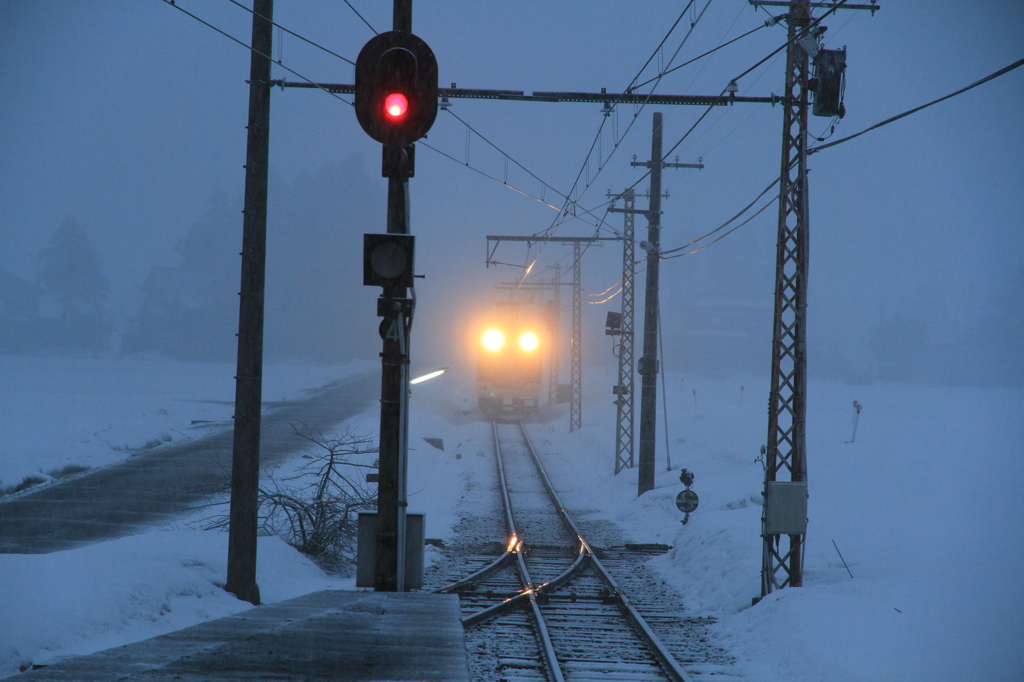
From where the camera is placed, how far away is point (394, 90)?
5.43 m

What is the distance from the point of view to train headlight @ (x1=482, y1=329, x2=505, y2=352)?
126 feet

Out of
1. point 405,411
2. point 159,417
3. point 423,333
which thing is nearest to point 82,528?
point 405,411

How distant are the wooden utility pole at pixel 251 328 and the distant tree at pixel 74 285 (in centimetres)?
9243

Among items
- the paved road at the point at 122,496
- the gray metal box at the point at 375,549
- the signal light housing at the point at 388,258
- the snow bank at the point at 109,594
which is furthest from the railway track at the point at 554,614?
the paved road at the point at 122,496

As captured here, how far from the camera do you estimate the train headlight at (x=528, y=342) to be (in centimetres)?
3862

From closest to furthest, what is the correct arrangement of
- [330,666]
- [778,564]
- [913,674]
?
1. [330,666]
2. [913,674]
3. [778,564]

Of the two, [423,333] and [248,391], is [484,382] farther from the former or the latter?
[423,333]

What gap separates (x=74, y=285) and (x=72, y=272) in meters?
1.82

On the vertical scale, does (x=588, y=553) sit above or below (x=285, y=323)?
below

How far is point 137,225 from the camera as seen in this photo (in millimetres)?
192375

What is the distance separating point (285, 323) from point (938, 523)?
82.4 m

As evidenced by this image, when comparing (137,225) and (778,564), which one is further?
(137,225)

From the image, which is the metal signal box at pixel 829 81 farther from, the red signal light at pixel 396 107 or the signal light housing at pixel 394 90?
the red signal light at pixel 396 107

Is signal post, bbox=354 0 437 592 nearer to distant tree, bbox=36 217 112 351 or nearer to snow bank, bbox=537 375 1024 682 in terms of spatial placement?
snow bank, bbox=537 375 1024 682
